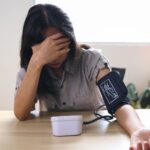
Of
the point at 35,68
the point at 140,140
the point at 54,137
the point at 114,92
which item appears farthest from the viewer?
the point at 35,68

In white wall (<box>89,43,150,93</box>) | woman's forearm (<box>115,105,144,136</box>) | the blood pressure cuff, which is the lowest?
white wall (<box>89,43,150,93</box>)

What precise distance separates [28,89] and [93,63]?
0.33m

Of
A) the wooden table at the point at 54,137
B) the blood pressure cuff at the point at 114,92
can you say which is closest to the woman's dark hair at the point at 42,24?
the blood pressure cuff at the point at 114,92

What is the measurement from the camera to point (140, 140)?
3.02 ft

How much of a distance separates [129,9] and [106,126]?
1966 millimetres

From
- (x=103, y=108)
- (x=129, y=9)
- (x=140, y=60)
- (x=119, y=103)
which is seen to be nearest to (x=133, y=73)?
(x=140, y=60)

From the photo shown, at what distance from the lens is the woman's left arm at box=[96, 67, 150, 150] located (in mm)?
856

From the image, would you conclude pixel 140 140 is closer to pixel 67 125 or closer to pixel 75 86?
pixel 67 125

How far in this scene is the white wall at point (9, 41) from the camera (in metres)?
2.91

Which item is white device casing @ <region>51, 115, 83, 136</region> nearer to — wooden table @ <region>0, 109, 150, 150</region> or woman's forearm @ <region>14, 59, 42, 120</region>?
wooden table @ <region>0, 109, 150, 150</region>

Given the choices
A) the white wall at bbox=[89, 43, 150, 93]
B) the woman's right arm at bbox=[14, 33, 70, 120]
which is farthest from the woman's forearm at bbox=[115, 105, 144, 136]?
the white wall at bbox=[89, 43, 150, 93]

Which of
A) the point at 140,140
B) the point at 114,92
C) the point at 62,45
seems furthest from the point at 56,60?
the point at 140,140

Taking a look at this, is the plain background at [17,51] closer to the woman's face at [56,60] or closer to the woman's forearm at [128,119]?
the woman's face at [56,60]

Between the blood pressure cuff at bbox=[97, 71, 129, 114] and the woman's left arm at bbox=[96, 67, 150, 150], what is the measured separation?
3cm
